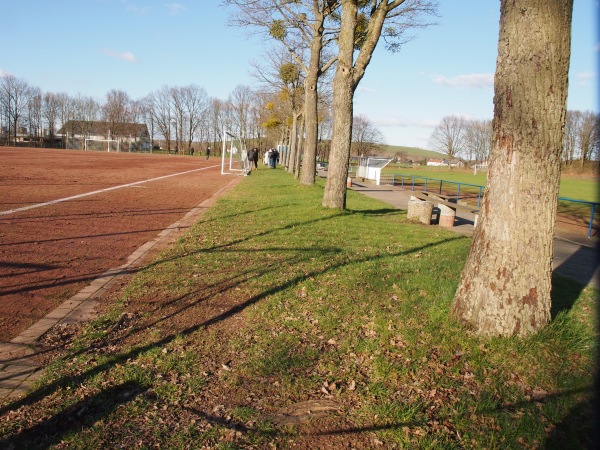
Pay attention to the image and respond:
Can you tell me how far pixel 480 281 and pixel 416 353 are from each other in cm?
88

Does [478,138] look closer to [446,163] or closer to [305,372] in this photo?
[446,163]

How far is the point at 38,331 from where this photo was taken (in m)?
4.22

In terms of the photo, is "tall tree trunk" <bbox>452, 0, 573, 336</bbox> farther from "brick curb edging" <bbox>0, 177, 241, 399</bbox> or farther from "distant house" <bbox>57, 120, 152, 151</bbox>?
"distant house" <bbox>57, 120, 152, 151</bbox>

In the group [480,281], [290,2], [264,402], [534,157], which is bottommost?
[264,402]

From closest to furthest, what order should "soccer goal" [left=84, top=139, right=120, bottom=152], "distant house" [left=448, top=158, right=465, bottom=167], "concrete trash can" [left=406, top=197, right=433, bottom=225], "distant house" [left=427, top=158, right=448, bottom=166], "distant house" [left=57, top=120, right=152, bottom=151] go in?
"concrete trash can" [left=406, top=197, right=433, bottom=225]
"soccer goal" [left=84, top=139, right=120, bottom=152]
"distant house" [left=448, top=158, right=465, bottom=167]
"distant house" [left=57, top=120, right=152, bottom=151]
"distant house" [left=427, top=158, right=448, bottom=166]

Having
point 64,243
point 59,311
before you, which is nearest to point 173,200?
point 64,243

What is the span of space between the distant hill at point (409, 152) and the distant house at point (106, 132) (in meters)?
55.9

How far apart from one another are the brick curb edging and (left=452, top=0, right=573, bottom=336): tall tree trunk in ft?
11.6

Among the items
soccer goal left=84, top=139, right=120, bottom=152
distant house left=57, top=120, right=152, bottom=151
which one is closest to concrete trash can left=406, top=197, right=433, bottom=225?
soccer goal left=84, top=139, right=120, bottom=152

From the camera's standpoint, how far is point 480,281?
4160 millimetres

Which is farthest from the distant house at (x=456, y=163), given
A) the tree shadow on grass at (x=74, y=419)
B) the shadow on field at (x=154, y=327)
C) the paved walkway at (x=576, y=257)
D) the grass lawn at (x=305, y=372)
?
the tree shadow on grass at (x=74, y=419)

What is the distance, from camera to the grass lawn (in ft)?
9.45

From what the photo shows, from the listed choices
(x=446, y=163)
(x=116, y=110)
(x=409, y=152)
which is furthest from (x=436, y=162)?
(x=116, y=110)

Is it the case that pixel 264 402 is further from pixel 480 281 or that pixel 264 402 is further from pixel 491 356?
pixel 480 281
